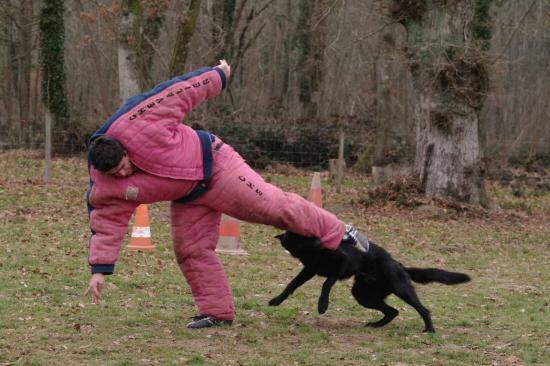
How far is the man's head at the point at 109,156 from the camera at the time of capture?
5.97 meters

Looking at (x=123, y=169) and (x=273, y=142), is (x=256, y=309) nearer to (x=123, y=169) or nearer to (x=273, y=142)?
(x=123, y=169)

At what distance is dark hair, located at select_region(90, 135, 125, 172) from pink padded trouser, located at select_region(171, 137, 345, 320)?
80 cm

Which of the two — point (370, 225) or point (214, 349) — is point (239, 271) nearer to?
point (214, 349)

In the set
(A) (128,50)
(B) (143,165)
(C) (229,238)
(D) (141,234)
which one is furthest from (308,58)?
(B) (143,165)

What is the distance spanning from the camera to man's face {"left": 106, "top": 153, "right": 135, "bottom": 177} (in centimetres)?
606

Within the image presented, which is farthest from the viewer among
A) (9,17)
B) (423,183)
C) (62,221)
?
(9,17)

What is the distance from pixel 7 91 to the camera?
3306cm

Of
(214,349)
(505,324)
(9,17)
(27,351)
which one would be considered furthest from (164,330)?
(9,17)

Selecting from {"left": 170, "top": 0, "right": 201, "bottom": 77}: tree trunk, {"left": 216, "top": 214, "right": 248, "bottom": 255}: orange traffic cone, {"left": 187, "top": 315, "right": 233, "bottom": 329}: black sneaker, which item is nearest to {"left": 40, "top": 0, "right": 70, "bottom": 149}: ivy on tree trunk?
{"left": 170, "top": 0, "right": 201, "bottom": 77}: tree trunk

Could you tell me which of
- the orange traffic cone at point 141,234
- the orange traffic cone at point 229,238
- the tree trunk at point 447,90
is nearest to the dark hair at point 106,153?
the orange traffic cone at point 141,234

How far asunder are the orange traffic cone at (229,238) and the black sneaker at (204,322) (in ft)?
14.6

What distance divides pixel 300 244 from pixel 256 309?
1.31 meters

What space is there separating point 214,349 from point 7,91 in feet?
95.0

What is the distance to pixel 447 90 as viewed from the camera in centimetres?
1700
